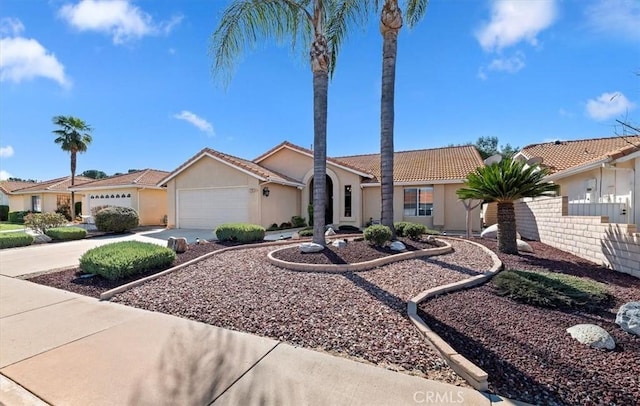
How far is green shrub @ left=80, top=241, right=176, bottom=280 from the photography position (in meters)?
6.97

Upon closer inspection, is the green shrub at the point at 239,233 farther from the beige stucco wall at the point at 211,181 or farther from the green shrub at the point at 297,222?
the green shrub at the point at 297,222

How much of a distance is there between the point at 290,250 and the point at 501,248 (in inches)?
249

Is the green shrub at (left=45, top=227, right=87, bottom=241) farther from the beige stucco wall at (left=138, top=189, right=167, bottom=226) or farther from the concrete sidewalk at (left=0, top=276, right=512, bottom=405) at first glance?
the concrete sidewalk at (left=0, top=276, right=512, bottom=405)

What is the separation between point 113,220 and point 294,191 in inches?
429

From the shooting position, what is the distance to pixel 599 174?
11.2m

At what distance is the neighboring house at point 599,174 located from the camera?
26.4 feet

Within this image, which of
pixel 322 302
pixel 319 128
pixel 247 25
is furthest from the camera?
pixel 247 25

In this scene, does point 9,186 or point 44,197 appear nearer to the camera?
point 44,197

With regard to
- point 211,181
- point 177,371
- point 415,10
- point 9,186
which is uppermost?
point 415,10

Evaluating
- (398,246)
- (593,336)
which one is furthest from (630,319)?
(398,246)

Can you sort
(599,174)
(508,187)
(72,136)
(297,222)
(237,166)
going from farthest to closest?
(72,136) < (297,222) < (237,166) < (599,174) < (508,187)

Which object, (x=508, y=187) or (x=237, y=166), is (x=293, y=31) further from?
(x=237, y=166)

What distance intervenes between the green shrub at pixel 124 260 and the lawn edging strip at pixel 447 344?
20.9 feet

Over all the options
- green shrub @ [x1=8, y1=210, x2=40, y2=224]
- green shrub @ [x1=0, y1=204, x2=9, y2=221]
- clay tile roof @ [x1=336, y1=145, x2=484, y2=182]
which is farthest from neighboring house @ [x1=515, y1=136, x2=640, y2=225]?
green shrub @ [x1=0, y1=204, x2=9, y2=221]
